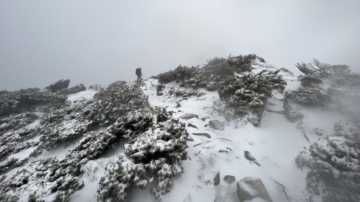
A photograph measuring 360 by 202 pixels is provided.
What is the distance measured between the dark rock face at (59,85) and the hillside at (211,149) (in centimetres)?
1096

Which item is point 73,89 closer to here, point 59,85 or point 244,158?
point 59,85

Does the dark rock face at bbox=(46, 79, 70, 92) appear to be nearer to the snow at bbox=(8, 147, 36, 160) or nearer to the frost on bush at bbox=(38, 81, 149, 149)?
the frost on bush at bbox=(38, 81, 149, 149)

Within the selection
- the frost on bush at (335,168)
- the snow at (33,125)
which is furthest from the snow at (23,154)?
the frost on bush at (335,168)

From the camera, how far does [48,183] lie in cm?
467

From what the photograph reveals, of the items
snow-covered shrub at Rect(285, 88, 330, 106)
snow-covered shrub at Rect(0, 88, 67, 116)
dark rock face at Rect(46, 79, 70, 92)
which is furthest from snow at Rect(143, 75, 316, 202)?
dark rock face at Rect(46, 79, 70, 92)

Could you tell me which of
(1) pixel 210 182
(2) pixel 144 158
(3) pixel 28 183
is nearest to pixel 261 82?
(1) pixel 210 182

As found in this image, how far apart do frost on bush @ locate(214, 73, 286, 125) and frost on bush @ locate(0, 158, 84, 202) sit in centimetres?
711

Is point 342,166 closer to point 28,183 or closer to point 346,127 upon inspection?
point 346,127

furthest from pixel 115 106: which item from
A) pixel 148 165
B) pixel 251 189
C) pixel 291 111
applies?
pixel 291 111

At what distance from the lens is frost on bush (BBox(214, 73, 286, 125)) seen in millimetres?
7539

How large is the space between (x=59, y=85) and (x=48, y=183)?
21434mm

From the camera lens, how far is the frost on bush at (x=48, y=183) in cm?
436

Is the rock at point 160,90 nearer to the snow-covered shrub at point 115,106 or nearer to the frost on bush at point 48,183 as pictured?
the snow-covered shrub at point 115,106

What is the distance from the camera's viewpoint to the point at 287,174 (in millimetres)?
5059
